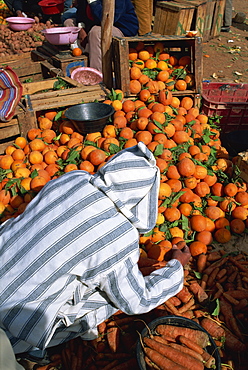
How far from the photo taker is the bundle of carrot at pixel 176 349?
190cm

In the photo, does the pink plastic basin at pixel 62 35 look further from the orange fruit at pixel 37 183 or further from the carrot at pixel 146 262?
the carrot at pixel 146 262

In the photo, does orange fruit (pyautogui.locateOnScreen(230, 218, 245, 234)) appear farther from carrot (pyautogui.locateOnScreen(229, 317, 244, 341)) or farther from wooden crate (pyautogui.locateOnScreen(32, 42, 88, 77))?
wooden crate (pyautogui.locateOnScreen(32, 42, 88, 77))

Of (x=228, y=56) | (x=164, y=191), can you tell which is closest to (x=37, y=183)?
(x=164, y=191)

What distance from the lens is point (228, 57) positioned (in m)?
8.96

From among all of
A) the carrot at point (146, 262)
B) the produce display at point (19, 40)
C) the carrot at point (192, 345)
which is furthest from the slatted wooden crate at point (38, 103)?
the produce display at point (19, 40)

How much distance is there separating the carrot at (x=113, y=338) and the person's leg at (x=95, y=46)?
15.6 feet

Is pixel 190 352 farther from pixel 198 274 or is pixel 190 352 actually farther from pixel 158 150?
pixel 158 150

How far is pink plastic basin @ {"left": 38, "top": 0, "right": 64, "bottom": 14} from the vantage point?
31.5 ft

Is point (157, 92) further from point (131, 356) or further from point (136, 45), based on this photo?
point (131, 356)

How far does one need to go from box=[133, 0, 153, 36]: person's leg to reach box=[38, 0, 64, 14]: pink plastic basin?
3.57 metres

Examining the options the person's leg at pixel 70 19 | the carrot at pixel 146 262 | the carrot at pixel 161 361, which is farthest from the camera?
the person's leg at pixel 70 19

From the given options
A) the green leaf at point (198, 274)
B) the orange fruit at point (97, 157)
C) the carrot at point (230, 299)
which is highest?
the orange fruit at point (97, 157)

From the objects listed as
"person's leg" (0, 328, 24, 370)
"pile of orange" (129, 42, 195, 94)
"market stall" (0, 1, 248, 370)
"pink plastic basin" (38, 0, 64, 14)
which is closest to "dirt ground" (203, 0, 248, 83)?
"pile of orange" (129, 42, 195, 94)

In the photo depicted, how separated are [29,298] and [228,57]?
9.12 meters
